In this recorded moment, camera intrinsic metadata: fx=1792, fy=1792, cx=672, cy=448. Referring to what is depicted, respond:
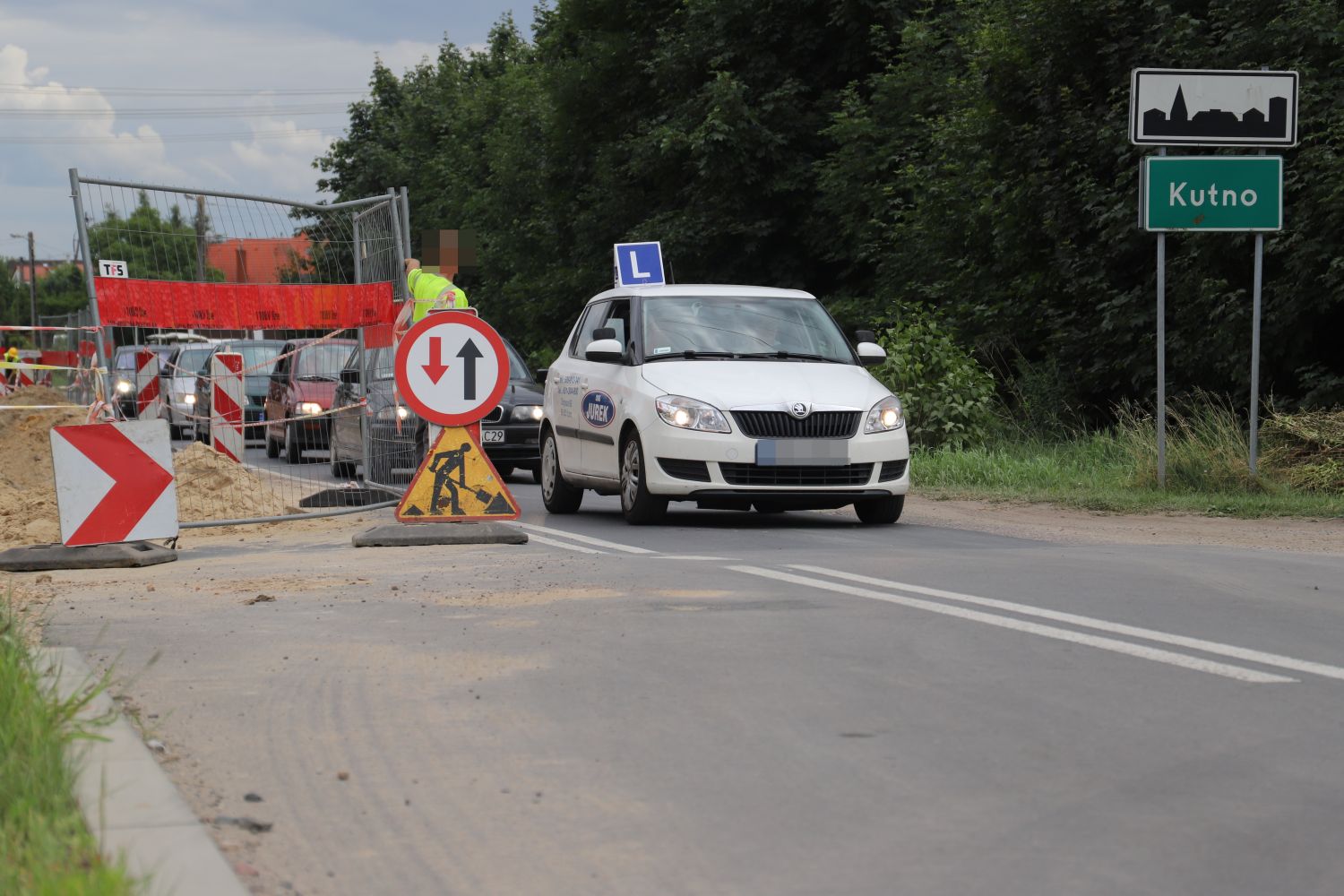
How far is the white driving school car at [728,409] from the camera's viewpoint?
1225cm

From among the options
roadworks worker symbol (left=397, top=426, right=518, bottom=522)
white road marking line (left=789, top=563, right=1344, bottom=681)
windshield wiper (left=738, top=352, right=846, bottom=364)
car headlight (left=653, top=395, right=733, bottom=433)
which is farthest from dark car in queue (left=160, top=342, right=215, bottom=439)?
white road marking line (left=789, top=563, right=1344, bottom=681)

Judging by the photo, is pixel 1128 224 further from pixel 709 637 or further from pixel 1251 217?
pixel 709 637

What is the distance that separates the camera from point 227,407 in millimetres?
17484

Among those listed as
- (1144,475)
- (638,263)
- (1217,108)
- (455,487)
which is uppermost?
(1217,108)

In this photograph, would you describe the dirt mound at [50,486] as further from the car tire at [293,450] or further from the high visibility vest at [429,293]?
the high visibility vest at [429,293]

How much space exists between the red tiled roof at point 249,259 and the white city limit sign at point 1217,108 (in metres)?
6.98

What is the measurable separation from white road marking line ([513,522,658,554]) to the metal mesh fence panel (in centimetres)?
170

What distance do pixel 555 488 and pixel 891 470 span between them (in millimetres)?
3060

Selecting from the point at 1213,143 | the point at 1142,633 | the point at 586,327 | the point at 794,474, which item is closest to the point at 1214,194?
the point at 1213,143

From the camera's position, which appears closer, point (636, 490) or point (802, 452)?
point (802, 452)

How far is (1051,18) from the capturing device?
21.9 m

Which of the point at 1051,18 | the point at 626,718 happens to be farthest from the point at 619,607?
the point at 1051,18

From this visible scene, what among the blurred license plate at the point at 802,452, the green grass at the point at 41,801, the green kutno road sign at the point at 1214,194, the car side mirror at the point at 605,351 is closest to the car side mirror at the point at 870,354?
the blurred license plate at the point at 802,452

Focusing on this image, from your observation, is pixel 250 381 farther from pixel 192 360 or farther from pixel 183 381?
pixel 192 360
